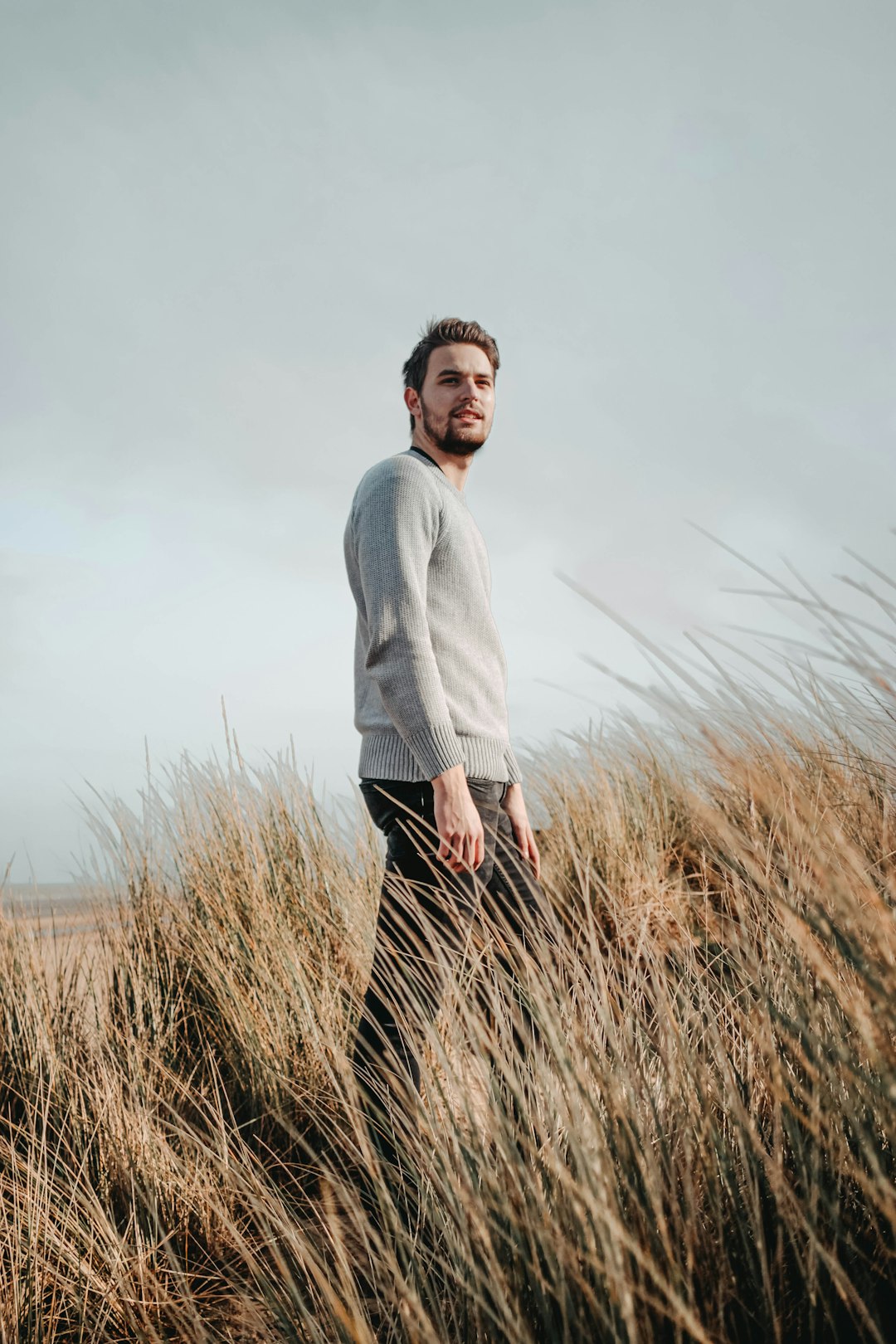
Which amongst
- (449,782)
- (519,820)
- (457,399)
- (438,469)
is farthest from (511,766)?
(457,399)

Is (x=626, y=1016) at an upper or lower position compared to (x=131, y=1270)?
upper

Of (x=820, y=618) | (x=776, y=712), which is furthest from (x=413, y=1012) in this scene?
(x=776, y=712)

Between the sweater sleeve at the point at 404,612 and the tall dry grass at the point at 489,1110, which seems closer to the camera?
the tall dry grass at the point at 489,1110

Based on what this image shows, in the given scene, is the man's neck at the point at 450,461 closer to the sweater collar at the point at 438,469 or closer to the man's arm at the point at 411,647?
the sweater collar at the point at 438,469

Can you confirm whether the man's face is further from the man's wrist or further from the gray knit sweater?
the man's wrist

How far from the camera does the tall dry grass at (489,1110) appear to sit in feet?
2.38

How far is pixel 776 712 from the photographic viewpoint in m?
2.24

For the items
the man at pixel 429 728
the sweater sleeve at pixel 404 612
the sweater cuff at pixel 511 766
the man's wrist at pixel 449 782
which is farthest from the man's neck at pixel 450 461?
the man's wrist at pixel 449 782

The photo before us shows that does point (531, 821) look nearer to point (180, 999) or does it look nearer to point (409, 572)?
point (180, 999)

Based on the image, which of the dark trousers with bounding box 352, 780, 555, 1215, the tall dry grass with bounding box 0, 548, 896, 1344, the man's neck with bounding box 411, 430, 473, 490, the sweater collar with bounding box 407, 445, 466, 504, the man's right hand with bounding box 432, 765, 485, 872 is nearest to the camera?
the tall dry grass with bounding box 0, 548, 896, 1344

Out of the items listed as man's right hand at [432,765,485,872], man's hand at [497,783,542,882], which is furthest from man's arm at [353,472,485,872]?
man's hand at [497,783,542,882]

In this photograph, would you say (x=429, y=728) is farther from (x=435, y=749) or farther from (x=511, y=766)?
(x=511, y=766)

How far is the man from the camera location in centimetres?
134

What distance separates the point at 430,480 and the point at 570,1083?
1.14m
